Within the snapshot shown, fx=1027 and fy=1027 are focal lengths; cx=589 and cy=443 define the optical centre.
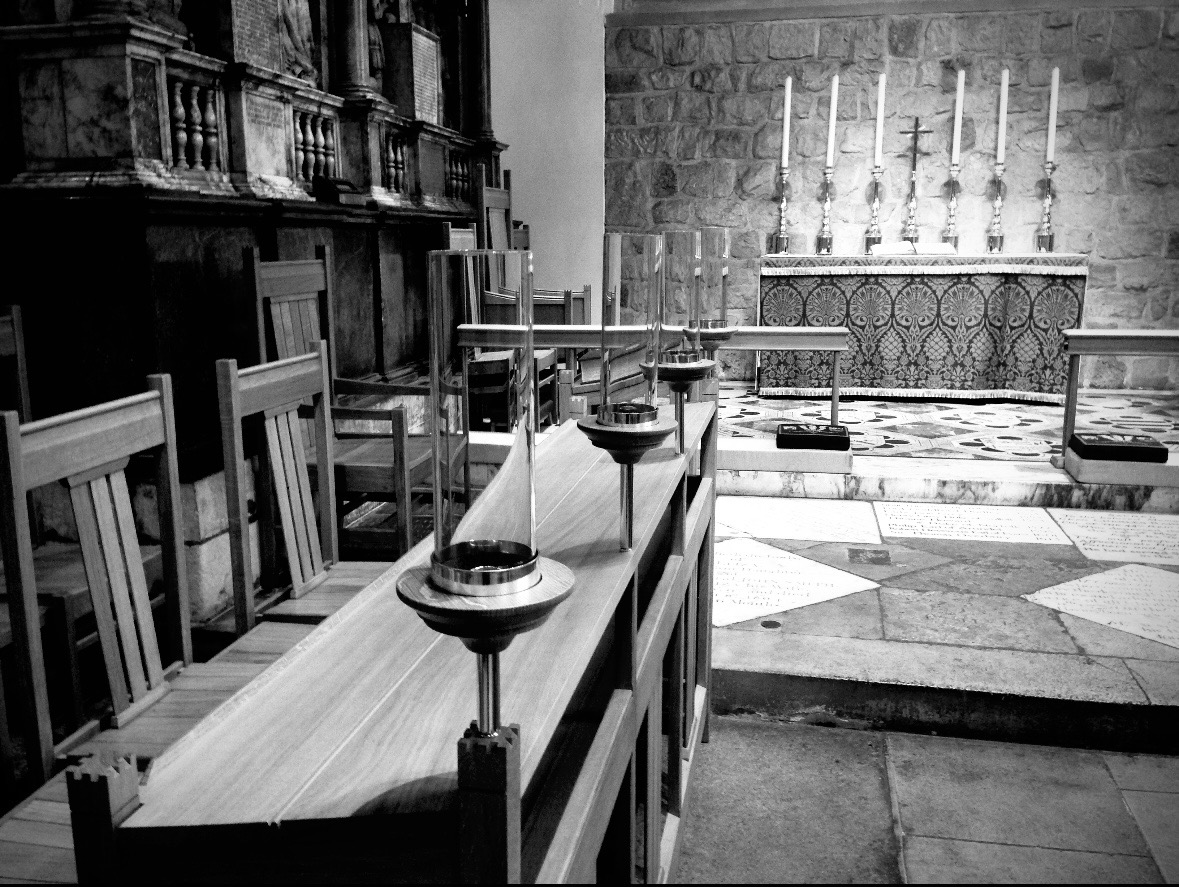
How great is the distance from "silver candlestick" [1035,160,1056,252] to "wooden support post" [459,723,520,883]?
6979mm

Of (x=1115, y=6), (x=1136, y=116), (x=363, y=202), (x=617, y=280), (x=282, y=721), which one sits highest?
(x=1115, y=6)

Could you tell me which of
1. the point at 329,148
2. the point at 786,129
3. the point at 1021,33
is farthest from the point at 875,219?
the point at 329,148

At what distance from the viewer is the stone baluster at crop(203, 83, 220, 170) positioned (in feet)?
11.6

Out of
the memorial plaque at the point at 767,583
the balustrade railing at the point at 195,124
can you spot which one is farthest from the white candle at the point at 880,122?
the balustrade railing at the point at 195,124

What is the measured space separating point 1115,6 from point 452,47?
4254 mm

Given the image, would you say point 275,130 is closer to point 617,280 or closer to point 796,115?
point 617,280

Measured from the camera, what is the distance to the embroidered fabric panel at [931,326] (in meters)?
→ 6.28

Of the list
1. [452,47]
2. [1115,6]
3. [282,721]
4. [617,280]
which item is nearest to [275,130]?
[452,47]

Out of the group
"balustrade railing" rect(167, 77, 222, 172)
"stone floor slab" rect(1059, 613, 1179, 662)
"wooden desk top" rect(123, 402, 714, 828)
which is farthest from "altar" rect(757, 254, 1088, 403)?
"wooden desk top" rect(123, 402, 714, 828)

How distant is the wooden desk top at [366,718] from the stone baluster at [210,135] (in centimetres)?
278

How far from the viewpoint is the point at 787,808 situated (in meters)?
2.23

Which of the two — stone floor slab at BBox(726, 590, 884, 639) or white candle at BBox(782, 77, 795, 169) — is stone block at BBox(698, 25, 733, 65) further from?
stone floor slab at BBox(726, 590, 884, 639)

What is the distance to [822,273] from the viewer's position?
654 centimetres

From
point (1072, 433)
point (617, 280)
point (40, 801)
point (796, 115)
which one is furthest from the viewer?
point (796, 115)
